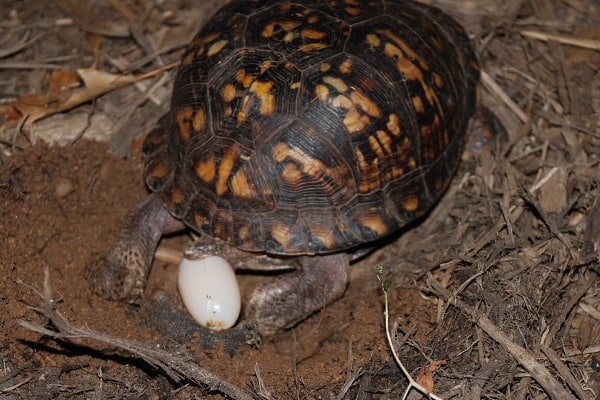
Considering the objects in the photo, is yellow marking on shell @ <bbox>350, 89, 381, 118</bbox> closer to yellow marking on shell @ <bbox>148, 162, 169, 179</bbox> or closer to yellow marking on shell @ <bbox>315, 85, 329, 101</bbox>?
yellow marking on shell @ <bbox>315, 85, 329, 101</bbox>

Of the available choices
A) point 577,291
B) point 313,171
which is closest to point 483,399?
point 577,291

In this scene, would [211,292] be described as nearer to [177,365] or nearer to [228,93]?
[177,365]

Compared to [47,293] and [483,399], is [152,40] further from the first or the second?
[483,399]

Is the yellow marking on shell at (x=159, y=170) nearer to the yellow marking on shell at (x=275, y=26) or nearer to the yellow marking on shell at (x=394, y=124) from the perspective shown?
the yellow marking on shell at (x=275, y=26)

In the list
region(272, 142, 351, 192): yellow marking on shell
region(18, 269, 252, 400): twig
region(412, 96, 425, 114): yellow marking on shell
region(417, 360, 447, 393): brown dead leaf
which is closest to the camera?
region(18, 269, 252, 400): twig

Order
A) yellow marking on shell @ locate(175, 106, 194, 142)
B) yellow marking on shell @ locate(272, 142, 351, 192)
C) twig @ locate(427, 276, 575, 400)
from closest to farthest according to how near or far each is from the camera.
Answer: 1. twig @ locate(427, 276, 575, 400)
2. yellow marking on shell @ locate(272, 142, 351, 192)
3. yellow marking on shell @ locate(175, 106, 194, 142)

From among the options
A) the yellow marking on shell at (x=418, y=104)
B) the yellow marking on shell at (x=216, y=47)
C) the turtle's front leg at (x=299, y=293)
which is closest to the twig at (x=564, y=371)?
the turtle's front leg at (x=299, y=293)

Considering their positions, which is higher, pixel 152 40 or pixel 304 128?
pixel 304 128

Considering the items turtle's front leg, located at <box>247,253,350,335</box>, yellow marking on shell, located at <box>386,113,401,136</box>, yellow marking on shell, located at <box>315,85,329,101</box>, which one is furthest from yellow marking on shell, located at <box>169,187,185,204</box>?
yellow marking on shell, located at <box>386,113,401,136</box>
